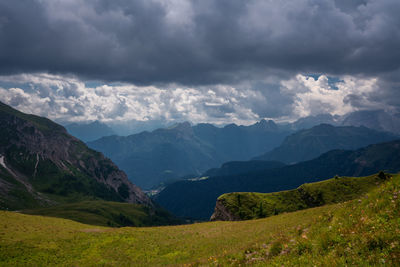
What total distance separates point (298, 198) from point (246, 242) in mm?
76999

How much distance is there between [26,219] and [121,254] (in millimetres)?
32602

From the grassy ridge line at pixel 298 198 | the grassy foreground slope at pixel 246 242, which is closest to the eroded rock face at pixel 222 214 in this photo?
the grassy ridge line at pixel 298 198

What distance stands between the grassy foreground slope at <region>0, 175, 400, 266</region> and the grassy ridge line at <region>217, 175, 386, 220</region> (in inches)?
1879

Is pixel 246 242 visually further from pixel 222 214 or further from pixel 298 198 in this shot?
pixel 298 198

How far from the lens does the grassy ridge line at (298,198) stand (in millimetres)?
90000

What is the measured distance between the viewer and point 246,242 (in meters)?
31.4

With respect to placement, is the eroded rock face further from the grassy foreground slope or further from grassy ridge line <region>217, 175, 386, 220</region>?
the grassy foreground slope

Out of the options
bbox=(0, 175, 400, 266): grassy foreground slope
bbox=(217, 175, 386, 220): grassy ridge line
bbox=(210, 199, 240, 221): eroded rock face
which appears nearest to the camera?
bbox=(0, 175, 400, 266): grassy foreground slope

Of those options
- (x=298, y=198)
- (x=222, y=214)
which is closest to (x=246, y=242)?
(x=222, y=214)

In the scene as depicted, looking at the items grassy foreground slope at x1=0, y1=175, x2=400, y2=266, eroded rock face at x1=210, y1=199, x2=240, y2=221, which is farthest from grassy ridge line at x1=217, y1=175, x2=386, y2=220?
grassy foreground slope at x1=0, y1=175, x2=400, y2=266

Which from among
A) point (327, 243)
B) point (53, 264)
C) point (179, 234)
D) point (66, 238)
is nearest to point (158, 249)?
point (179, 234)

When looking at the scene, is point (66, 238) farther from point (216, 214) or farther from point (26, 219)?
point (216, 214)

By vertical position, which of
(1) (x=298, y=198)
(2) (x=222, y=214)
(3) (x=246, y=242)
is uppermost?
(3) (x=246, y=242)

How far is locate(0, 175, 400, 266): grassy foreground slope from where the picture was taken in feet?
39.8
